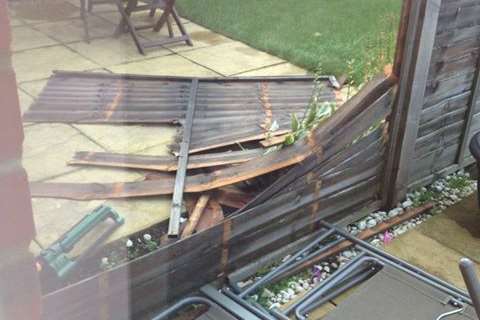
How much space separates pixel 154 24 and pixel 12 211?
4.27 m

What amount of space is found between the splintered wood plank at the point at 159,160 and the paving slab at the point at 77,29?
4.30 feet

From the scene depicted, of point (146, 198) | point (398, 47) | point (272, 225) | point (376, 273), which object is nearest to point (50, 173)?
point (146, 198)

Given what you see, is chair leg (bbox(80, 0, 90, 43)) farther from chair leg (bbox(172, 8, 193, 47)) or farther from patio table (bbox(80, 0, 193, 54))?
chair leg (bbox(172, 8, 193, 47))

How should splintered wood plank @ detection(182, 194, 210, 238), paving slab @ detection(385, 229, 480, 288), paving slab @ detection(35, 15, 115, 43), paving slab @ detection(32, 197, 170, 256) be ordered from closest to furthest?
paving slab @ detection(32, 197, 170, 256)
splintered wood plank @ detection(182, 194, 210, 238)
paving slab @ detection(385, 229, 480, 288)
paving slab @ detection(35, 15, 115, 43)

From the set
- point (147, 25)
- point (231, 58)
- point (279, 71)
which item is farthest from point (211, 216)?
point (147, 25)

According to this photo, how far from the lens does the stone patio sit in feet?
7.81

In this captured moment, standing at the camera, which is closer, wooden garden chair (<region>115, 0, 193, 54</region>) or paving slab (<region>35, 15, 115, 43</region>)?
paving slab (<region>35, 15, 115, 43</region>)

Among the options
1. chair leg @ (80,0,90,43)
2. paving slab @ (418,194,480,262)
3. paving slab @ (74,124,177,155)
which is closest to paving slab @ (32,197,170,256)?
paving slab @ (74,124,177,155)

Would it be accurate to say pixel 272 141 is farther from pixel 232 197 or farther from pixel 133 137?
pixel 133 137

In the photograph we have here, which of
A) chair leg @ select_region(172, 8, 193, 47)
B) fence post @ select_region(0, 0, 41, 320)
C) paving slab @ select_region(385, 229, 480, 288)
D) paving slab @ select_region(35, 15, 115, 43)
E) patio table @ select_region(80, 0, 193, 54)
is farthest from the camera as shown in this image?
chair leg @ select_region(172, 8, 193, 47)

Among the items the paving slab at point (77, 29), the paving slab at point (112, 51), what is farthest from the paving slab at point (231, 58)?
the paving slab at point (77, 29)

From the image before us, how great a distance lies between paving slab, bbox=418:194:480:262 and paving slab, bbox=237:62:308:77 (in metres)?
1.55

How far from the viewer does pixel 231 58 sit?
427 cm

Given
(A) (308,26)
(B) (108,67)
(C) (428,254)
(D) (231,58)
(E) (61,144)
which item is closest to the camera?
(C) (428,254)
